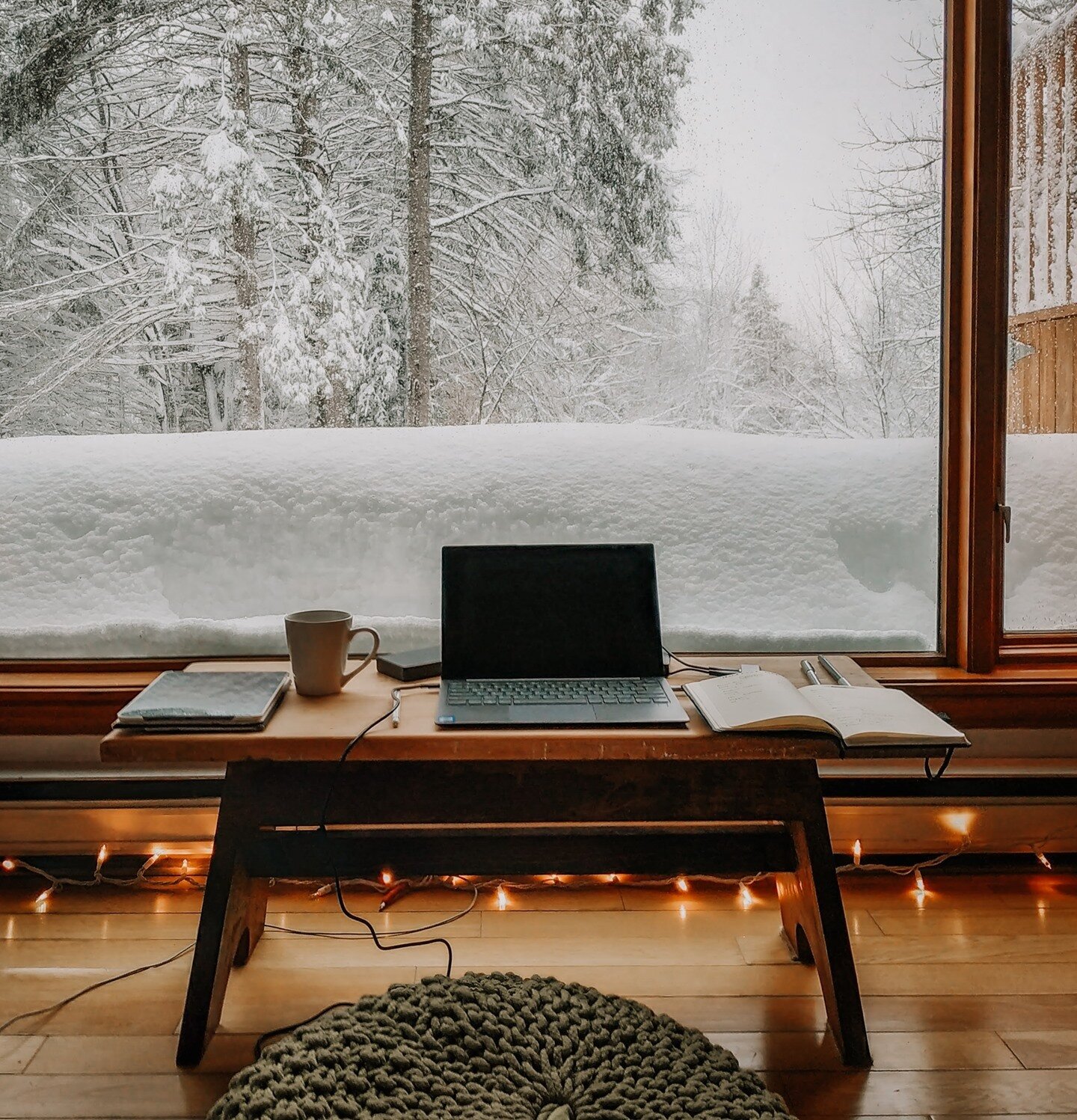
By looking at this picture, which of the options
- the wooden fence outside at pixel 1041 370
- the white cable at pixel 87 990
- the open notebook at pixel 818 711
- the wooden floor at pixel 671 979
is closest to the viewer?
the open notebook at pixel 818 711

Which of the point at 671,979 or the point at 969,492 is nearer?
the point at 671,979

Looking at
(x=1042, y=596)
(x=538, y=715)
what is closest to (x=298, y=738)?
(x=538, y=715)

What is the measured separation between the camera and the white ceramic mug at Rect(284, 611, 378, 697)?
1.52 metres

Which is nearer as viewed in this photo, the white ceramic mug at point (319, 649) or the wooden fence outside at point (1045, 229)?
the white ceramic mug at point (319, 649)

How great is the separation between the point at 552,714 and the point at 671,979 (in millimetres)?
636

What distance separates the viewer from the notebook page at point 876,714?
1.34 meters

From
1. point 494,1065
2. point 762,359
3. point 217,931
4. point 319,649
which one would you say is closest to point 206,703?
point 319,649

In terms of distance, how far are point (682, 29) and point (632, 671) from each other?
55.5 inches

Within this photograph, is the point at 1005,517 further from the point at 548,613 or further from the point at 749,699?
the point at 548,613

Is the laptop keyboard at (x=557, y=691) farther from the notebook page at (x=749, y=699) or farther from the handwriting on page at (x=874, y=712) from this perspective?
the handwriting on page at (x=874, y=712)

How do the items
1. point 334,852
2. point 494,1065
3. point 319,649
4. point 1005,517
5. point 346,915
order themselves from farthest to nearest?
point 1005,517, point 346,915, point 334,852, point 319,649, point 494,1065

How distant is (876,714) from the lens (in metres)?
1.43

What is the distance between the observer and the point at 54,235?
2.10 metres

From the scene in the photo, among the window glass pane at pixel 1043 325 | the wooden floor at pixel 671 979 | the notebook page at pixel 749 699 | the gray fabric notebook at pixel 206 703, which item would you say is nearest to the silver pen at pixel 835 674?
the notebook page at pixel 749 699
